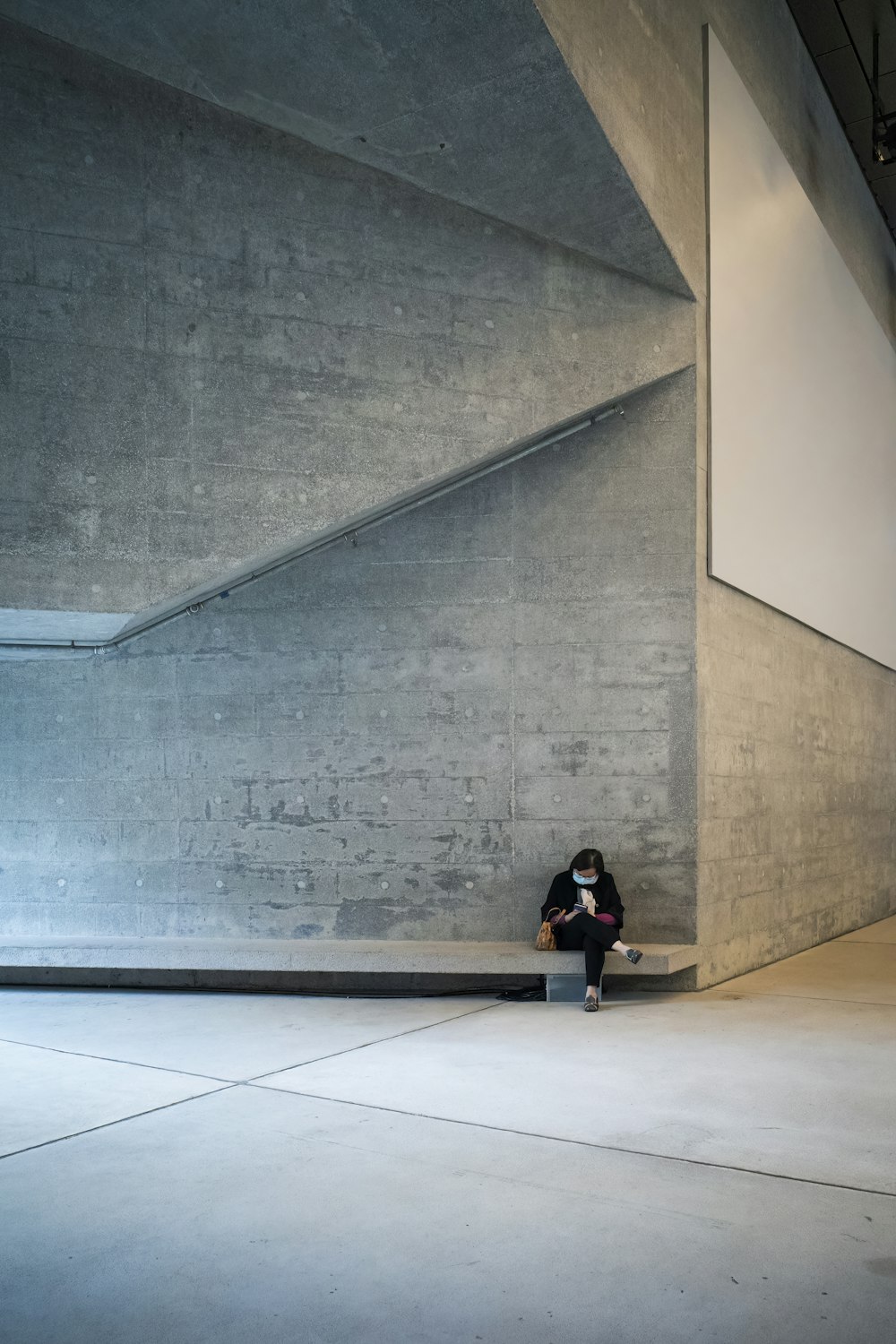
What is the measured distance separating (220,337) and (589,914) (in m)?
4.68

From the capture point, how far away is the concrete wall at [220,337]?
7375mm

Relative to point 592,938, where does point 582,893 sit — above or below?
above

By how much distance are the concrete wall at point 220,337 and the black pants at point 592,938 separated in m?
3.25

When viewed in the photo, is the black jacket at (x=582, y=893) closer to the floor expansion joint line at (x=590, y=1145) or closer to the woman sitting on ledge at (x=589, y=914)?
the woman sitting on ledge at (x=589, y=914)

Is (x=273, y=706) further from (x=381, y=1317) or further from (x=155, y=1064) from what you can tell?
(x=381, y=1317)

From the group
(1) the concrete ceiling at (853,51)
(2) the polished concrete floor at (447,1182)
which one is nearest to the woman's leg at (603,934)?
(2) the polished concrete floor at (447,1182)

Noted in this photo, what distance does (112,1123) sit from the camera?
194 inches

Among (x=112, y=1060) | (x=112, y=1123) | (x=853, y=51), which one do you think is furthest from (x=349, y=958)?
(x=853, y=51)

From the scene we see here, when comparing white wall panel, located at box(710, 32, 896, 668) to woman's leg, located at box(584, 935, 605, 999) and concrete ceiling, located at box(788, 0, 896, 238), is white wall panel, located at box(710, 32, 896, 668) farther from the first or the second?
woman's leg, located at box(584, 935, 605, 999)

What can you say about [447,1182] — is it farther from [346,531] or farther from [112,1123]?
[346,531]

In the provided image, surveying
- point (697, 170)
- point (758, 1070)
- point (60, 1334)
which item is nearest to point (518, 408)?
point (697, 170)

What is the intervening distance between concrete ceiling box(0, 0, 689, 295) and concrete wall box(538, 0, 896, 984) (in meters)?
0.22

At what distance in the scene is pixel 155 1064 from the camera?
607 cm

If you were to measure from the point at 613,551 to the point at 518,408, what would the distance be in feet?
4.44
